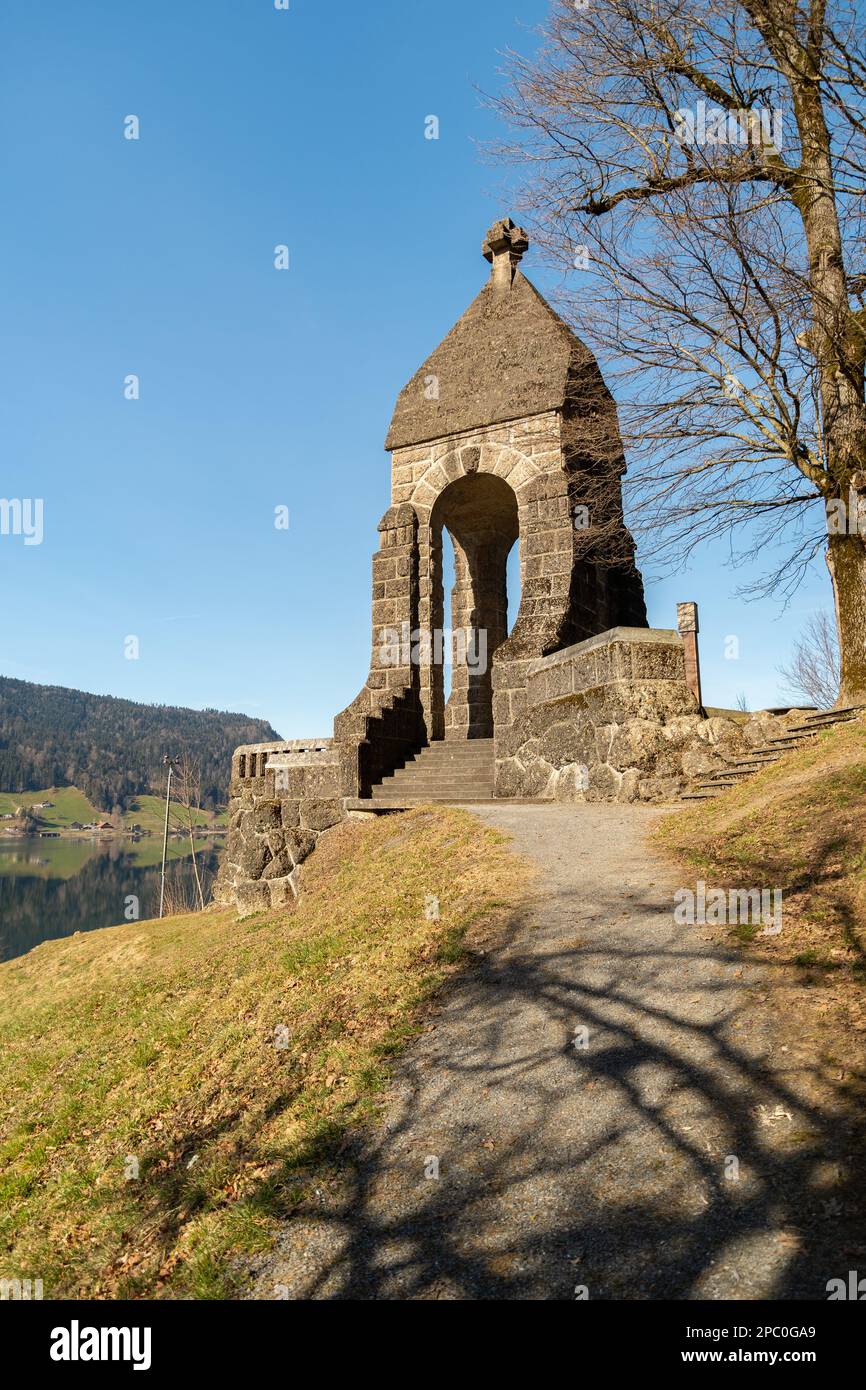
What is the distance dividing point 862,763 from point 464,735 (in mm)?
10728

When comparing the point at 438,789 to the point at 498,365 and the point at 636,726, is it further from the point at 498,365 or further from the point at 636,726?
the point at 498,365

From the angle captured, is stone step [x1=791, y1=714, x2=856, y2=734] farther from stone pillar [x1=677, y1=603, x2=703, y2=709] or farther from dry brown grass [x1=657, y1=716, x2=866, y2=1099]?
stone pillar [x1=677, y1=603, x2=703, y2=709]

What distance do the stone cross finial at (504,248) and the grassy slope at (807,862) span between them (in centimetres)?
1105

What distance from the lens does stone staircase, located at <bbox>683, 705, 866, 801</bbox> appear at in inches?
391

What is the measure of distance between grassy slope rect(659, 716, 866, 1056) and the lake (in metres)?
30.8

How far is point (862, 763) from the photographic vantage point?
25.6ft

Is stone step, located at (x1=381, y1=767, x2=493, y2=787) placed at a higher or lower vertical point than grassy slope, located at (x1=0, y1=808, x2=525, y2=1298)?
higher

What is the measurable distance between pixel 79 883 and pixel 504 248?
4307 inches

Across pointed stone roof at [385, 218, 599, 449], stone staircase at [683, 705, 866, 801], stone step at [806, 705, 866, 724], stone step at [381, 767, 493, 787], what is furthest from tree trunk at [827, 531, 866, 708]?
pointed stone roof at [385, 218, 599, 449]

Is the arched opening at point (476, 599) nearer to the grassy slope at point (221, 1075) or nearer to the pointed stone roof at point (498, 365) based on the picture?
the pointed stone roof at point (498, 365)

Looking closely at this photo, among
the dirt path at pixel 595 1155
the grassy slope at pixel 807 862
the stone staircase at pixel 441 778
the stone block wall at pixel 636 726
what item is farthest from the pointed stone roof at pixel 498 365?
the dirt path at pixel 595 1155

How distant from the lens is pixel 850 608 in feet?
37.2

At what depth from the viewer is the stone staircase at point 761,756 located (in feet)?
32.6
